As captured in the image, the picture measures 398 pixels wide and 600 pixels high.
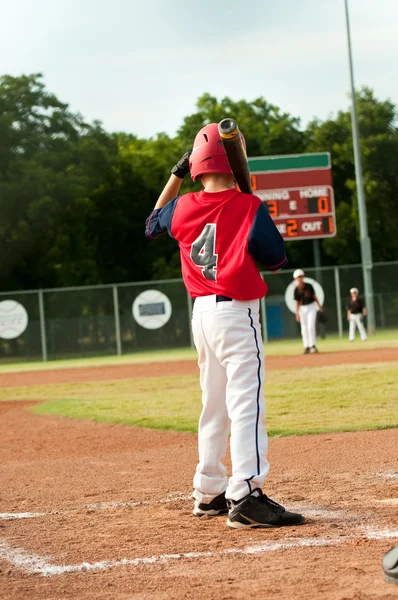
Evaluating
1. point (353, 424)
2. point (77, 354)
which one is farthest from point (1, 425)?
point (77, 354)

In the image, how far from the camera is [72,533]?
4.79 meters

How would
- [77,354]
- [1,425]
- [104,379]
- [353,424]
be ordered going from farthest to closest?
1. [77,354]
2. [104,379]
3. [1,425]
4. [353,424]

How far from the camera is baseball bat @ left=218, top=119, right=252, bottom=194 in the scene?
4836mm

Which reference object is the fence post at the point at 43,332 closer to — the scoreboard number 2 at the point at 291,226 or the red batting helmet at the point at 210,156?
the scoreboard number 2 at the point at 291,226

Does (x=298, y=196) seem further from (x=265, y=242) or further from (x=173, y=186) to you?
(x=265, y=242)

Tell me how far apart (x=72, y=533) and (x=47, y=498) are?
1270mm

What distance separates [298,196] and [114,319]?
26.7 ft

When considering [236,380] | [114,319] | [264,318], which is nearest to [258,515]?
[236,380]

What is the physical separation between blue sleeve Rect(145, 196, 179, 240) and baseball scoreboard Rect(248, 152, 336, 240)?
20.8 m

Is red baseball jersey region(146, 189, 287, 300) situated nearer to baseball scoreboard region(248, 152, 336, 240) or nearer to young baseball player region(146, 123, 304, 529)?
young baseball player region(146, 123, 304, 529)

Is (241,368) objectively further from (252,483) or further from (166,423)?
(166,423)

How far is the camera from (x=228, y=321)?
4891 millimetres

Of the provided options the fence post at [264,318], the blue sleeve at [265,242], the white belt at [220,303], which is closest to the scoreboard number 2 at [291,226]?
Answer: the fence post at [264,318]

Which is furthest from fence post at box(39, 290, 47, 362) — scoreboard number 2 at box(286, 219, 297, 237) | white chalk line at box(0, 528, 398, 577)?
white chalk line at box(0, 528, 398, 577)
